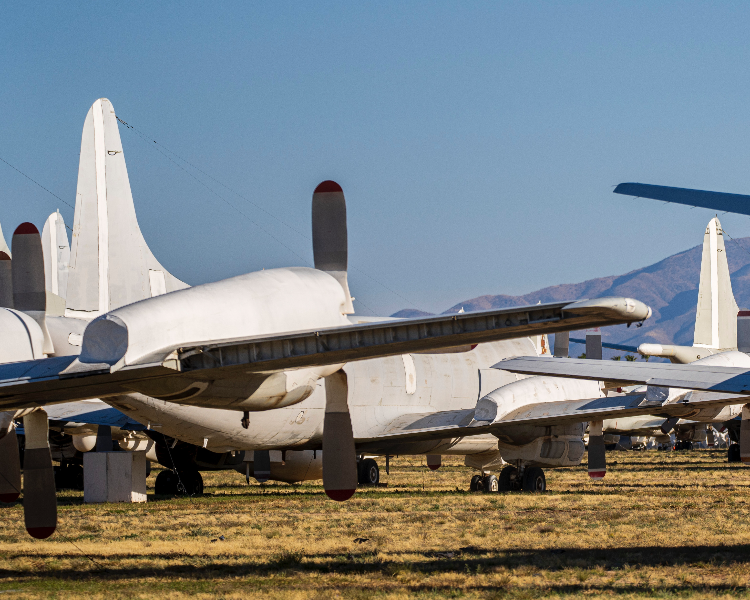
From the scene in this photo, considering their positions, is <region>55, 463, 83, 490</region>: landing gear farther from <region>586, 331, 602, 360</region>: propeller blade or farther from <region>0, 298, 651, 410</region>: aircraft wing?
<region>0, 298, 651, 410</region>: aircraft wing

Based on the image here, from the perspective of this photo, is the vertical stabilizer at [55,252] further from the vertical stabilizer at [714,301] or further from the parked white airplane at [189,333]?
the vertical stabilizer at [714,301]

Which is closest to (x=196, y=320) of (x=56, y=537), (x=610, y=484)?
(x=56, y=537)

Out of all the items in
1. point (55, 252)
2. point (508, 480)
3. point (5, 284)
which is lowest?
point (508, 480)

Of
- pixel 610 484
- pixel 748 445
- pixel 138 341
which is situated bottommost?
pixel 610 484

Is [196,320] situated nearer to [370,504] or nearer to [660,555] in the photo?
[660,555]

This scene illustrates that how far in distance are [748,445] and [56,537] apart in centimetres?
1399

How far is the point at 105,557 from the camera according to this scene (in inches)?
585

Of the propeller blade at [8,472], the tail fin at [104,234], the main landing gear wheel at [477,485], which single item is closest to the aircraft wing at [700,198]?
the propeller blade at [8,472]

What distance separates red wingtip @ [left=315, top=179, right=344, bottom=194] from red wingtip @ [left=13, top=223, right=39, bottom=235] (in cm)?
408

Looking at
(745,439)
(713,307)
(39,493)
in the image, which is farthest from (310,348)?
(713,307)

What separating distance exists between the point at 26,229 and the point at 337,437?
16.8 ft

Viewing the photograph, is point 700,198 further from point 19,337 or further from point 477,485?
point 477,485

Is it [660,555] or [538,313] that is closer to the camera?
[538,313]

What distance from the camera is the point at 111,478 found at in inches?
1008
